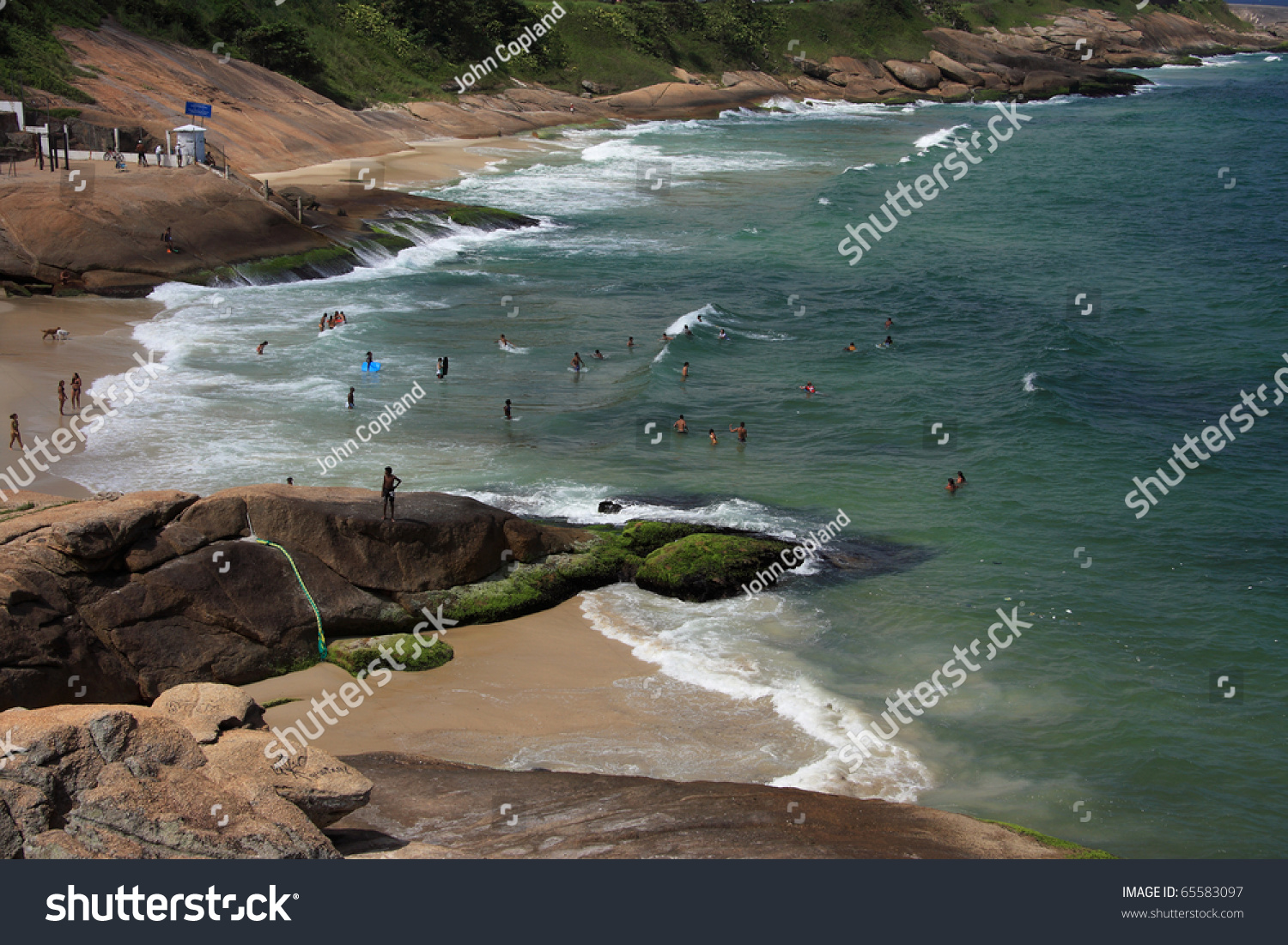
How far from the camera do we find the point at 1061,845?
589 inches

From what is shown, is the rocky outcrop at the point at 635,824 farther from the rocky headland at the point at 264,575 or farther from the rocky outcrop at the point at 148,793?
the rocky headland at the point at 264,575

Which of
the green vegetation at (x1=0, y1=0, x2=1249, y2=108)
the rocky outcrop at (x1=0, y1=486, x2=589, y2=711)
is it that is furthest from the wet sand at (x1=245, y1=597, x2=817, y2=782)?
the green vegetation at (x1=0, y1=0, x2=1249, y2=108)

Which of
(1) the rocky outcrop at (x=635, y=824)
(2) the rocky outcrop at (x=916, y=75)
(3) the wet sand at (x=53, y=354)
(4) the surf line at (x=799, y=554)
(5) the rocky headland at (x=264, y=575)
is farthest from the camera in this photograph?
(2) the rocky outcrop at (x=916, y=75)

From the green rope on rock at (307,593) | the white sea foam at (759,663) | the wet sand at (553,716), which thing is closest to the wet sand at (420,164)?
the green rope on rock at (307,593)

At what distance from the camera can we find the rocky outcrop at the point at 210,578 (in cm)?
1745

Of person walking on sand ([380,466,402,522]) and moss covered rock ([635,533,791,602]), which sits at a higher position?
person walking on sand ([380,466,402,522])

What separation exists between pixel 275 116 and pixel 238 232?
1080 inches

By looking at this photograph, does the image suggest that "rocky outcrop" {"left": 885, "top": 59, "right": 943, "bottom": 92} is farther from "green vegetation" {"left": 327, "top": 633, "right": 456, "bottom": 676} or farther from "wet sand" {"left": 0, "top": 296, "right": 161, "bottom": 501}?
"green vegetation" {"left": 327, "top": 633, "right": 456, "bottom": 676}

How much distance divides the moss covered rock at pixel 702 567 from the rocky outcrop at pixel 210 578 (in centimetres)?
289

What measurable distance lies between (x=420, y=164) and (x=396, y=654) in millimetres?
65540

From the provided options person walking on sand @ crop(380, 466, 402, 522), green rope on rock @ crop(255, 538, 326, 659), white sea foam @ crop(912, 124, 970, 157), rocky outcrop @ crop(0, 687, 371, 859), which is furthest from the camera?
white sea foam @ crop(912, 124, 970, 157)

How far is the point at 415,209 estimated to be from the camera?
197 ft

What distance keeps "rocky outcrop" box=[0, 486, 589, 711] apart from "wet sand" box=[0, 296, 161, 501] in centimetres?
817

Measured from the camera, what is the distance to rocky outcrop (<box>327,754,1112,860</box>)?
513 inches
